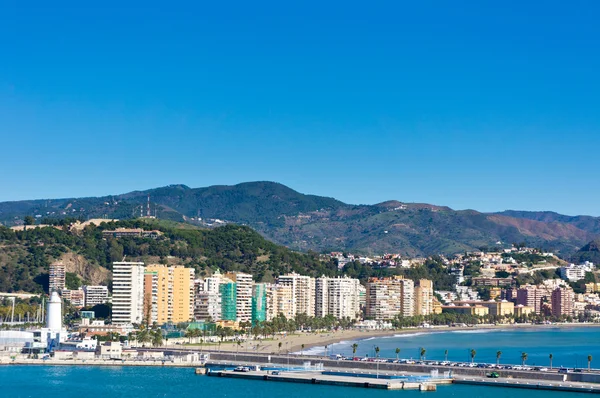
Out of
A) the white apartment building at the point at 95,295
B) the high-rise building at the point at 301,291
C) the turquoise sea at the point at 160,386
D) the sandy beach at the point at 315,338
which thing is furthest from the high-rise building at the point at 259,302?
the turquoise sea at the point at 160,386

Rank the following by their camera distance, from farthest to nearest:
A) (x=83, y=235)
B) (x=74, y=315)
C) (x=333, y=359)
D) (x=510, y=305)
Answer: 1. (x=510, y=305)
2. (x=83, y=235)
3. (x=74, y=315)
4. (x=333, y=359)

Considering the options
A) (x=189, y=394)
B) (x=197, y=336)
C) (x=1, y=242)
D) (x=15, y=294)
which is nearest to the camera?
(x=189, y=394)

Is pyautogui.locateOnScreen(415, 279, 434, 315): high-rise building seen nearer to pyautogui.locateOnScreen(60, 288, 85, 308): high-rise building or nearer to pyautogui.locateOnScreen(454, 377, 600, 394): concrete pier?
pyautogui.locateOnScreen(60, 288, 85, 308): high-rise building

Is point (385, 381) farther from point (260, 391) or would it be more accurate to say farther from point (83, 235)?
point (83, 235)

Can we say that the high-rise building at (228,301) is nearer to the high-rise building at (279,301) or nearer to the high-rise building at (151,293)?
the high-rise building at (279,301)

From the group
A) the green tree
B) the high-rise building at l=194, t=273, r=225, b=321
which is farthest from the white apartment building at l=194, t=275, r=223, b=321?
the green tree

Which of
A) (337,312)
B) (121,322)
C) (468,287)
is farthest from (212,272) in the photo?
(468,287)
